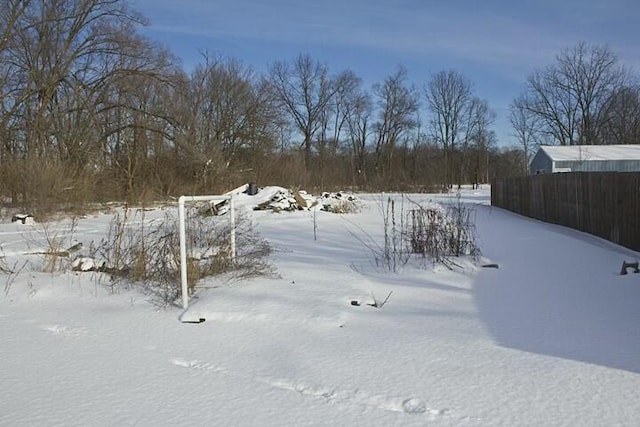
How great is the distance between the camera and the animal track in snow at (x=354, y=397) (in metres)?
3.12

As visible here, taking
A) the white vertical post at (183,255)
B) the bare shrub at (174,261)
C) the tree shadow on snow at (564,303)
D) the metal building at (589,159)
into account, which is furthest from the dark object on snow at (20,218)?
the metal building at (589,159)

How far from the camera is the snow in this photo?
314 cm

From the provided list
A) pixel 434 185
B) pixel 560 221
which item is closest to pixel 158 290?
pixel 560 221

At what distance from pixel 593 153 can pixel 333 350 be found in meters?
33.6

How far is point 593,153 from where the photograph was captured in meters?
32.8

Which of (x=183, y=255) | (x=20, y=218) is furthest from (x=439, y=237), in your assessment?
(x=20, y=218)

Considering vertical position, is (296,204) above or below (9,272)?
above

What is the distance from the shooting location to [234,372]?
3801 mm

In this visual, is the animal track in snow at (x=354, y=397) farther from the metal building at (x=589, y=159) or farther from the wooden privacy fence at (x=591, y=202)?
the metal building at (x=589, y=159)

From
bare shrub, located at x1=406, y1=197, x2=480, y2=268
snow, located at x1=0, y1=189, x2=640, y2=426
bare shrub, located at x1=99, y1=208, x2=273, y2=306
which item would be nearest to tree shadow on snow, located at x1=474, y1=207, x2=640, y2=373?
snow, located at x1=0, y1=189, x2=640, y2=426

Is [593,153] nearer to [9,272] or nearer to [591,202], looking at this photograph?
[591,202]

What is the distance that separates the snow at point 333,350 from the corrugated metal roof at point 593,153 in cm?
2780

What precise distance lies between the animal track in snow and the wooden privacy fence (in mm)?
7930

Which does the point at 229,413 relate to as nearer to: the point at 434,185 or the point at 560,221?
the point at 560,221
